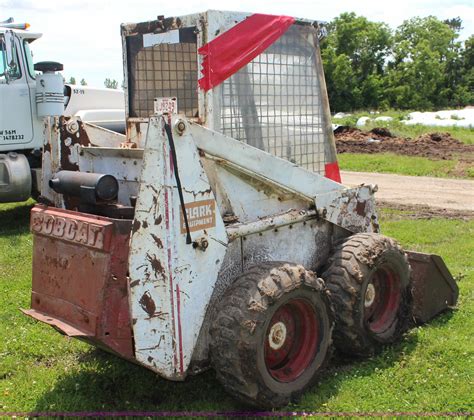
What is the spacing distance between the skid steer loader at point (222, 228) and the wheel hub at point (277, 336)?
1cm

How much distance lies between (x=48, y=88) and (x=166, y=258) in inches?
265

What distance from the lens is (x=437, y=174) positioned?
14523 millimetres

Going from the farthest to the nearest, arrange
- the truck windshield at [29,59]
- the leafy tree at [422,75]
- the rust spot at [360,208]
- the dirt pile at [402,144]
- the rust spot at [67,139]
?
the leafy tree at [422,75], the dirt pile at [402,144], the truck windshield at [29,59], the rust spot at [360,208], the rust spot at [67,139]

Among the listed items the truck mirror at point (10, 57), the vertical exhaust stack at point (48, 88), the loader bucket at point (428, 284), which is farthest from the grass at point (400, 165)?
the loader bucket at point (428, 284)

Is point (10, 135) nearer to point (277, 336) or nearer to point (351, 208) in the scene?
point (351, 208)

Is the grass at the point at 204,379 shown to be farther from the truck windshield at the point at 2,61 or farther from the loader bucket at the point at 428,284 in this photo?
the truck windshield at the point at 2,61

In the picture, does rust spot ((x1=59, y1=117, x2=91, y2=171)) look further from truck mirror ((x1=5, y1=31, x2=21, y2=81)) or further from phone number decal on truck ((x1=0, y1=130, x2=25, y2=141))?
truck mirror ((x1=5, y1=31, x2=21, y2=81))

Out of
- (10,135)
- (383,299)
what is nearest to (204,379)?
(383,299)

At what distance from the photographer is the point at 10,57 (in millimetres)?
9125

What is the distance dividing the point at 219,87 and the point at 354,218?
4.83 feet

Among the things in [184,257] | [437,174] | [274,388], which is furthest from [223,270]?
[437,174]

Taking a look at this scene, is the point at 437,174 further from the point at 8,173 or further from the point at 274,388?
the point at 274,388

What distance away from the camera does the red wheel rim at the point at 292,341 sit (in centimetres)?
380

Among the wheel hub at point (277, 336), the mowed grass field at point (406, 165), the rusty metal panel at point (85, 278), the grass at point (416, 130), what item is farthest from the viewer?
the grass at point (416, 130)
